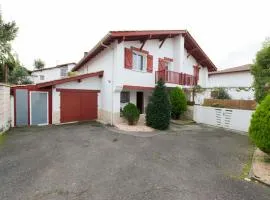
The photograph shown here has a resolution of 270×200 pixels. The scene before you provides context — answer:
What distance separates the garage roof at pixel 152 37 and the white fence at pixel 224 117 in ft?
20.0

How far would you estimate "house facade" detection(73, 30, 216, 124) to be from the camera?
459 inches

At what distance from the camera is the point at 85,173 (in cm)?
471

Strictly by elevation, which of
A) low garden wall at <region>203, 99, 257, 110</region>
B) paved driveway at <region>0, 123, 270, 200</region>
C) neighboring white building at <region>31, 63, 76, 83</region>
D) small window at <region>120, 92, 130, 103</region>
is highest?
neighboring white building at <region>31, 63, 76, 83</region>

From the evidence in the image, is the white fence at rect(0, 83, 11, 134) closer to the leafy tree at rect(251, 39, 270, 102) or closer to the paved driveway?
the paved driveway

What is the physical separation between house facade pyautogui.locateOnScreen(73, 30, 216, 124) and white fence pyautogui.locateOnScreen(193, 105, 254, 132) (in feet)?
9.06


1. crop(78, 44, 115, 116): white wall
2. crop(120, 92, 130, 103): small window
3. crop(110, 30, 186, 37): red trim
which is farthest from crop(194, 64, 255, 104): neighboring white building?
crop(78, 44, 115, 116): white wall

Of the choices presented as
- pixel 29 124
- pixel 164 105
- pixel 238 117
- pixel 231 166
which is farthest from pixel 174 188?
pixel 29 124

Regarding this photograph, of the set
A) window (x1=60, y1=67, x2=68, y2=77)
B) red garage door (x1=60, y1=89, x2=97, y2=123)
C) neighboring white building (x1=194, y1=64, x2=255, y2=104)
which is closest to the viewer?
red garage door (x1=60, y1=89, x2=97, y2=123)

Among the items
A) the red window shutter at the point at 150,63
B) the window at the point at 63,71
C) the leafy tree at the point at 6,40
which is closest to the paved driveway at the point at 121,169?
the red window shutter at the point at 150,63

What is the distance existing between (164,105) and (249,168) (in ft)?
20.1

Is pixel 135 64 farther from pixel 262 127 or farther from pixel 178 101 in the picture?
pixel 262 127

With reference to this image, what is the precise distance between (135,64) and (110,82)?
2.32 meters

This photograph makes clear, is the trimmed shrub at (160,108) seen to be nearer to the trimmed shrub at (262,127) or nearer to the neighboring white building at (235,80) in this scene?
the trimmed shrub at (262,127)

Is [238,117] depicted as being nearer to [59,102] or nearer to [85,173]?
[85,173]
